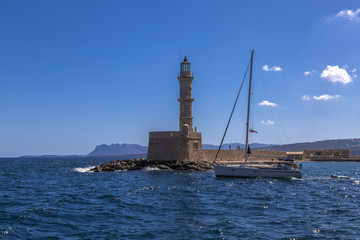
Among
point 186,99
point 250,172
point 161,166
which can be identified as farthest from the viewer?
point 186,99

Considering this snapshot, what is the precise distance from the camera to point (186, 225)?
40.5 ft

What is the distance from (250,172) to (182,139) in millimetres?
11795

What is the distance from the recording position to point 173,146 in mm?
38344

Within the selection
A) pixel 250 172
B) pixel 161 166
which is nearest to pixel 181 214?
pixel 250 172

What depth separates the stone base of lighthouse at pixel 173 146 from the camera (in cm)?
3834

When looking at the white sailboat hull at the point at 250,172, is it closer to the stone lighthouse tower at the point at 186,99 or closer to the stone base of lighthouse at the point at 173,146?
the stone base of lighthouse at the point at 173,146

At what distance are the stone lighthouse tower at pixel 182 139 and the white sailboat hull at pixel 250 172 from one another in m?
10.4

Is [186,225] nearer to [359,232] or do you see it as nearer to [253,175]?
[359,232]

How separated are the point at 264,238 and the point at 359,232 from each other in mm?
3217

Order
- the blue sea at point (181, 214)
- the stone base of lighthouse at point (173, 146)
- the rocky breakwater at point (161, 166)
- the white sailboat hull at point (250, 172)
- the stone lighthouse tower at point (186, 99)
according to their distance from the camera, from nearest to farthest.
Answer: the blue sea at point (181, 214)
the white sailboat hull at point (250, 172)
the rocky breakwater at point (161, 166)
the stone base of lighthouse at point (173, 146)
the stone lighthouse tower at point (186, 99)

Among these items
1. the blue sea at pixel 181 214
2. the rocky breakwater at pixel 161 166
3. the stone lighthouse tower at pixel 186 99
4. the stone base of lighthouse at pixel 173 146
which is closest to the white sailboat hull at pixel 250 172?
the blue sea at pixel 181 214

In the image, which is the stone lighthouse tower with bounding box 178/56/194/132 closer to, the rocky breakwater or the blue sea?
the rocky breakwater

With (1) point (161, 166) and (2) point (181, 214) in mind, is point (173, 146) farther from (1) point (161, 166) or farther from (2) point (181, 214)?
(2) point (181, 214)

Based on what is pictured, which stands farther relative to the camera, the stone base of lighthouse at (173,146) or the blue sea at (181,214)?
the stone base of lighthouse at (173,146)
